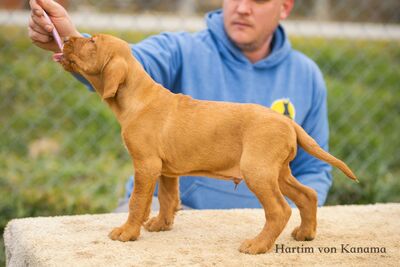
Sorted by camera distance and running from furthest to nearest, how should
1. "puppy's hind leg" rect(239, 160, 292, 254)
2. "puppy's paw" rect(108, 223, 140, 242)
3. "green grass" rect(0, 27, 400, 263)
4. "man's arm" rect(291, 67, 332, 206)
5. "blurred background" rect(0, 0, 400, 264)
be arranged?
"blurred background" rect(0, 0, 400, 264) → "green grass" rect(0, 27, 400, 263) → "man's arm" rect(291, 67, 332, 206) → "puppy's paw" rect(108, 223, 140, 242) → "puppy's hind leg" rect(239, 160, 292, 254)

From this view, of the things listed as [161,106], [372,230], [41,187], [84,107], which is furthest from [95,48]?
[84,107]

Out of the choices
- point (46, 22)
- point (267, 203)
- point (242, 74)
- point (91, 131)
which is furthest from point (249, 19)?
point (91, 131)

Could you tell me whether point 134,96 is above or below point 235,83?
above

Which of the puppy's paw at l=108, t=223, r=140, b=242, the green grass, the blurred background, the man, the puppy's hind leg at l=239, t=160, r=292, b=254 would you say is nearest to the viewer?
the puppy's hind leg at l=239, t=160, r=292, b=254

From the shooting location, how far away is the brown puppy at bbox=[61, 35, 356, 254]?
6.42ft

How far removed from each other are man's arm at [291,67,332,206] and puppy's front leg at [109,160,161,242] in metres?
1.38

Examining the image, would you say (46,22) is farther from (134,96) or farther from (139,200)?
(139,200)

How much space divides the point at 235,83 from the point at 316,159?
1.96ft

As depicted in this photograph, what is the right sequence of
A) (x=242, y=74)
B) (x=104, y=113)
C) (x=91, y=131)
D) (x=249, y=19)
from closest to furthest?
(x=249, y=19) < (x=242, y=74) < (x=91, y=131) < (x=104, y=113)

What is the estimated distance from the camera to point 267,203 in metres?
1.96

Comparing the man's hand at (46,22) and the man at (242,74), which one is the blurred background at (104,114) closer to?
the man at (242,74)

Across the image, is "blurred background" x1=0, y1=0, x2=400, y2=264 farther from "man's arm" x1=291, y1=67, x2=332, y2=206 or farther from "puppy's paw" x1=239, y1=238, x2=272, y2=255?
"puppy's paw" x1=239, y1=238, x2=272, y2=255

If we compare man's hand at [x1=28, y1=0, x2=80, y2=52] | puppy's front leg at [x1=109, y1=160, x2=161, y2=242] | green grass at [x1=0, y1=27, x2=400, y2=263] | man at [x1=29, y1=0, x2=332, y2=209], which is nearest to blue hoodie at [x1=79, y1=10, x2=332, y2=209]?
man at [x1=29, y1=0, x2=332, y2=209]

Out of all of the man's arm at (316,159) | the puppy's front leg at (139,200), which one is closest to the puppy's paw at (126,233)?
the puppy's front leg at (139,200)
